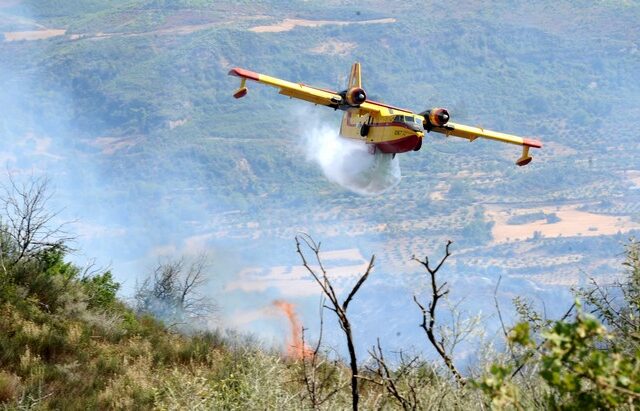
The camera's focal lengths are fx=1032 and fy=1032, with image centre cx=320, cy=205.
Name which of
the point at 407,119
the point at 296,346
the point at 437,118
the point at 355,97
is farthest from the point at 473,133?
the point at 296,346

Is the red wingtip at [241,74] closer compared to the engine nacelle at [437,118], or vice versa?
the red wingtip at [241,74]

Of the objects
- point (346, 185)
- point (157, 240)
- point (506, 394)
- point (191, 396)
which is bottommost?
point (506, 394)

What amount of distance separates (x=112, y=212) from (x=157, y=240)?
28.6 m

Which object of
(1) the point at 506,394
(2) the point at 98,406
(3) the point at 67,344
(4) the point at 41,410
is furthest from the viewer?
(3) the point at 67,344

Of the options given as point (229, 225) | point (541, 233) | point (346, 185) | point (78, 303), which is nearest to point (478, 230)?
point (541, 233)

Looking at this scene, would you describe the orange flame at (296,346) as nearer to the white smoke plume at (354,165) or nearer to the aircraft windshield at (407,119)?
the aircraft windshield at (407,119)

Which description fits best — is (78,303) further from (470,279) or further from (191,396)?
(470,279)

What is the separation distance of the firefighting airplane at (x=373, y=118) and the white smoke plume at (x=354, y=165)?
1144 mm

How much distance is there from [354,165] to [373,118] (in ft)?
24.4

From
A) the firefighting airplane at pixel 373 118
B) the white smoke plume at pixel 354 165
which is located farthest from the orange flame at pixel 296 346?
the white smoke plume at pixel 354 165

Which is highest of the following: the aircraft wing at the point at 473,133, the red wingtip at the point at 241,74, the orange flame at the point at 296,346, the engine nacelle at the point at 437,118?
the aircraft wing at the point at 473,133

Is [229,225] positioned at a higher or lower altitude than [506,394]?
higher

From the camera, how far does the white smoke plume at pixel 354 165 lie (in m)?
40.0

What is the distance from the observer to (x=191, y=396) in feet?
29.6
